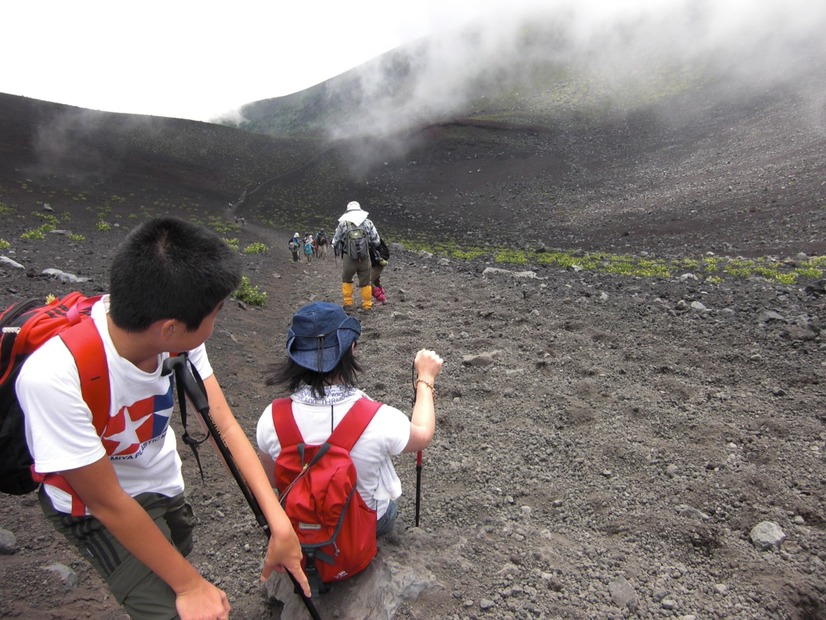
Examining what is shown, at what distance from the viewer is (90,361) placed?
4.92ft

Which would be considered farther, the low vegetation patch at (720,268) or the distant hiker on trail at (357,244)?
the low vegetation patch at (720,268)

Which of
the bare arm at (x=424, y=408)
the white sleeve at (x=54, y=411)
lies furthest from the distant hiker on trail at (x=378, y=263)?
the white sleeve at (x=54, y=411)

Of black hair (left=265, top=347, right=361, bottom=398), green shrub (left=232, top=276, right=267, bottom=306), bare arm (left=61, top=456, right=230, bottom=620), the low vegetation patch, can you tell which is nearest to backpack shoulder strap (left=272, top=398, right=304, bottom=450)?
black hair (left=265, top=347, right=361, bottom=398)

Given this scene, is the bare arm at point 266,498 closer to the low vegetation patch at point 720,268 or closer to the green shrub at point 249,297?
the green shrub at point 249,297

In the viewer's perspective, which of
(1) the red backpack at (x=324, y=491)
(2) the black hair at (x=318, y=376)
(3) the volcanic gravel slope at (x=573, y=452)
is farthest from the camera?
(3) the volcanic gravel slope at (x=573, y=452)

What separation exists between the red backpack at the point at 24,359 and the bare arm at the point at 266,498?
467mm

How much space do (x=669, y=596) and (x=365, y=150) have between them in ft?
188

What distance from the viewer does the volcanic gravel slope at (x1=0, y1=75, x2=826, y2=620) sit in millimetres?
2736

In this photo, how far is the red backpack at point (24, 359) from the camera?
1.48 m

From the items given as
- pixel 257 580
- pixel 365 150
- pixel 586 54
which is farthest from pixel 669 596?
pixel 586 54

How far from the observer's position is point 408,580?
2551 millimetres

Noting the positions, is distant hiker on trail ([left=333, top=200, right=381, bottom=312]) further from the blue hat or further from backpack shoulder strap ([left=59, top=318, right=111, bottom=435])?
backpack shoulder strap ([left=59, top=318, right=111, bottom=435])

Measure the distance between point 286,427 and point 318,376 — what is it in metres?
0.26

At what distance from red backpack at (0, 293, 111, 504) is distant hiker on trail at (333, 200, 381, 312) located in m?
6.57
